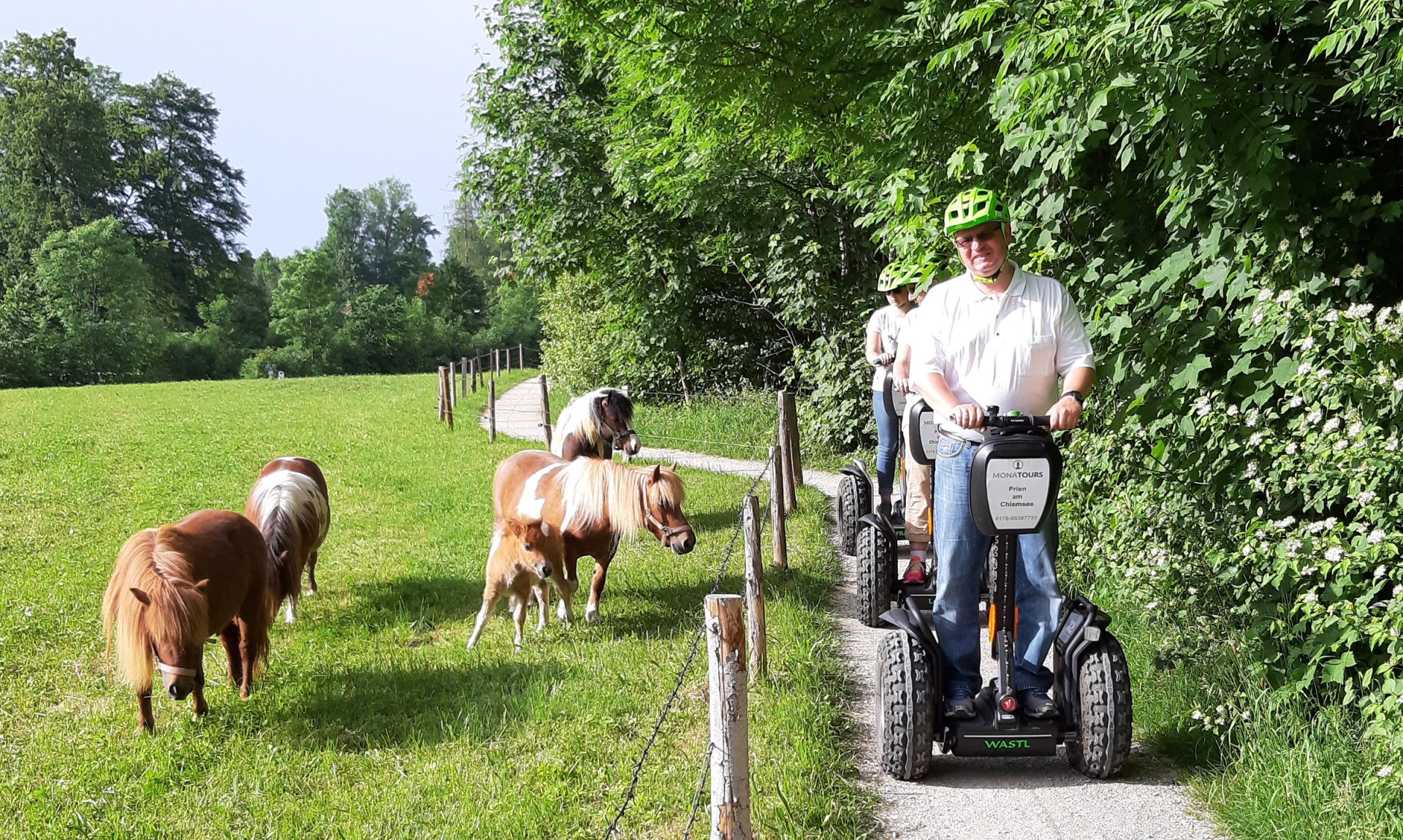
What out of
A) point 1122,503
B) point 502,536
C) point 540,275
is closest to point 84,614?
point 502,536

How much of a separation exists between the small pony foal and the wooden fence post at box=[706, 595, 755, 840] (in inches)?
129

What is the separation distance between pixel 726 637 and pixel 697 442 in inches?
525

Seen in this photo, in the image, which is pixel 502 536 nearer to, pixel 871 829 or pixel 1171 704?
pixel 871 829

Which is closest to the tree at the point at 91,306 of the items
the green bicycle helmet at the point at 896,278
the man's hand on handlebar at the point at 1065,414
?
the green bicycle helmet at the point at 896,278

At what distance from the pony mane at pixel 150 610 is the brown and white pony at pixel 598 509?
83.4 inches

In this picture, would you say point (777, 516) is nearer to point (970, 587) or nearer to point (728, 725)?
point (970, 587)

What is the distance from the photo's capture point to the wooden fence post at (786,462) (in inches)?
424

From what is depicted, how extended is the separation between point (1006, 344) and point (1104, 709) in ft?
4.81

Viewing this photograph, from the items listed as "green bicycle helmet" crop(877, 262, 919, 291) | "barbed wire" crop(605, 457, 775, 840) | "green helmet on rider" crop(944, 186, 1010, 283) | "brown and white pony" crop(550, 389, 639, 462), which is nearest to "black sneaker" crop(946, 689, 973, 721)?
"barbed wire" crop(605, 457, 775, 840)

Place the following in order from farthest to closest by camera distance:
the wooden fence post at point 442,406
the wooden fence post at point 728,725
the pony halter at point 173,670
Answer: the wooden fence post at point 442,406
the pony halter at point 173,670
the wooden fence post at point 728,725

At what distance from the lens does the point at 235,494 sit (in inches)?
508

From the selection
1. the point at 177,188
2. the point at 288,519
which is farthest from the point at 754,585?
the point at 177,188

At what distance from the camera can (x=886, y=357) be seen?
24.8 feet

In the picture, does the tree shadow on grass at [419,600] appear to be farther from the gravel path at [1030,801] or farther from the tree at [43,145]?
the tree at [43,145]
